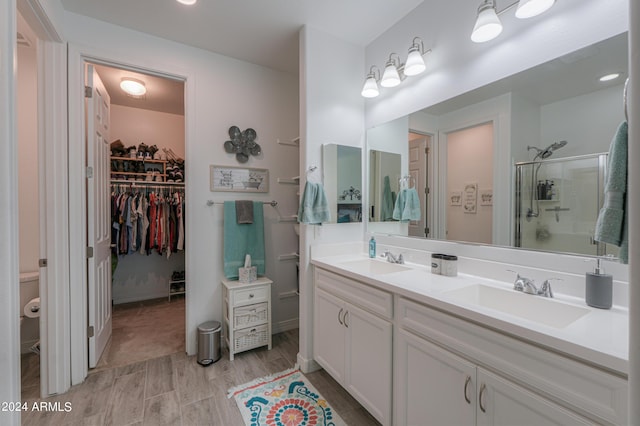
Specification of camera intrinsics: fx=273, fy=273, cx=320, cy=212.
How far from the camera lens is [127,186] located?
143 inches

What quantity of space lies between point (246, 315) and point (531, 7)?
9.09ft

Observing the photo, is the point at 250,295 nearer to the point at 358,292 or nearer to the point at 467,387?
the point at 358,292

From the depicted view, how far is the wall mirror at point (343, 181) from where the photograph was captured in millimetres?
2307

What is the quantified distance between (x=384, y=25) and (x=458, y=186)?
1451 millimetres

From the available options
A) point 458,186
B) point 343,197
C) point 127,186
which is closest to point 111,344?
point 127,186

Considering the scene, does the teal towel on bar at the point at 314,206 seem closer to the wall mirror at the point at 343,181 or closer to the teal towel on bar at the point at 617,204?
the wall mirror at the point at 343,181

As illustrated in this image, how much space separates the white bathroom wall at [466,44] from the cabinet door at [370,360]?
1.54 meters

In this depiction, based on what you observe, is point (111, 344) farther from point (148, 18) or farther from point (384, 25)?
point (384, 25)

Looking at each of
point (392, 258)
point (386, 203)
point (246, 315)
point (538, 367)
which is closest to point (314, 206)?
point (386, 203)

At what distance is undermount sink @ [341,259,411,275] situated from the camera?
1.97 m

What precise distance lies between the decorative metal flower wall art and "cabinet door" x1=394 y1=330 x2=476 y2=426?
2119 mm

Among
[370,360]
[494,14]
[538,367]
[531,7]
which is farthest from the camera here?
[370,360]

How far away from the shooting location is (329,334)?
1984mm

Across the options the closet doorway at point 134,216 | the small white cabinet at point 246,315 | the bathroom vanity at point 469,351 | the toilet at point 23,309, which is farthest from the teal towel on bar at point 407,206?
the toilet at point 23,309
